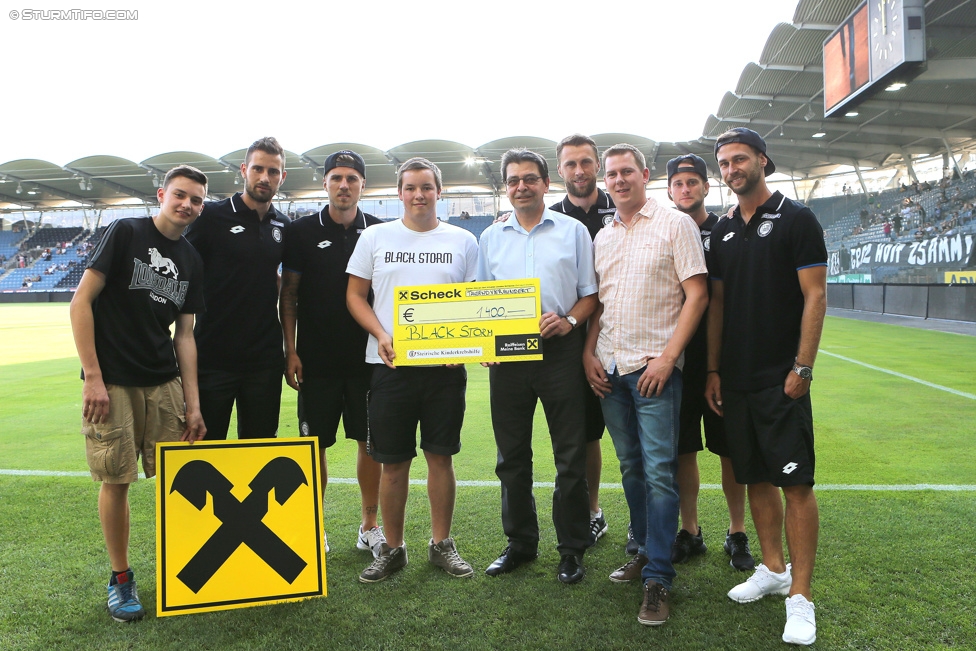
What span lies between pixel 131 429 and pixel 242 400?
2.05ft

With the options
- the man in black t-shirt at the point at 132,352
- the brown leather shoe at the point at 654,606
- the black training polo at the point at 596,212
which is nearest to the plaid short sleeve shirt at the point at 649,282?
the black training polo at the point at 596,212

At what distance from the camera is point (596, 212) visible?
375 centimetres

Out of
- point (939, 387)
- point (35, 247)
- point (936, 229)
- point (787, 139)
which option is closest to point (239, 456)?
point (939, 387)

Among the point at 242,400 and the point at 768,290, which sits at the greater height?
the point at 768,290

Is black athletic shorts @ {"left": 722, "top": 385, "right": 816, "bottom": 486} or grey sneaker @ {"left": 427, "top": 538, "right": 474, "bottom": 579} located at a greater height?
black athletic shorts @ {"left": 722, "top": 385, "right": 816, "bottom": 486}

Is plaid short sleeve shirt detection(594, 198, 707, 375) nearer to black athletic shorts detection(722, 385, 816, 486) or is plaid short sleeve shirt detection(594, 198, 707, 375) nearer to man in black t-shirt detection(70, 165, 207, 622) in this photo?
black athletic shorts detection(722, 385, 816, 486)

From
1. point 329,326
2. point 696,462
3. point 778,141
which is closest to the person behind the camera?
point 696,462

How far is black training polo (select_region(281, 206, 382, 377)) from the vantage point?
11.9 feet

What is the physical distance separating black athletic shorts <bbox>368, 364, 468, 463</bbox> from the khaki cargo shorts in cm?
96

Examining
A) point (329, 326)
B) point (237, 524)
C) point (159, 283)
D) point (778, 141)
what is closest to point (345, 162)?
point (329, 326)

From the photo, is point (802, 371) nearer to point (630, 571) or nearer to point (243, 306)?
point (630, 571)

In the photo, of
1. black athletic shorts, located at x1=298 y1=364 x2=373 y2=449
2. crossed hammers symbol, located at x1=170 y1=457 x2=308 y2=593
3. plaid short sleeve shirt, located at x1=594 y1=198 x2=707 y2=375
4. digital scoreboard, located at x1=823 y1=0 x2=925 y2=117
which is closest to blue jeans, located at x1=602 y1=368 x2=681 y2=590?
plaid short sleeve shirt, located at x1=594 y1=198 x2=707 y2=375

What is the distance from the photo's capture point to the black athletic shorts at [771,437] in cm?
273

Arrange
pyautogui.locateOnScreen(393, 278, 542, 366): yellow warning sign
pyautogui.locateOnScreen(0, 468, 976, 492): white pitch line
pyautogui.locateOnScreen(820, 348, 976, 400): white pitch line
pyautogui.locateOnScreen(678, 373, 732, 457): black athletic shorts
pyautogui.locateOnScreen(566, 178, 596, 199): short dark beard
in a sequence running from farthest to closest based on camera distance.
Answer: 1. pyautogui.locateOnScreen(820, 348, 976, 400): white pitch line
2. pyautogui.locateOnScreen(0, 468, 976, 492): white pitch line
3. pyautogui.locateOnScreen(566, 178, 596, 199): short dark beard
4. pyautogui.locateOnScreen(678, 373, 732, 457): black athletic shorts
5. pyautogui.locateOnScreen(393, 278, 542, 366): yellow warning sign
